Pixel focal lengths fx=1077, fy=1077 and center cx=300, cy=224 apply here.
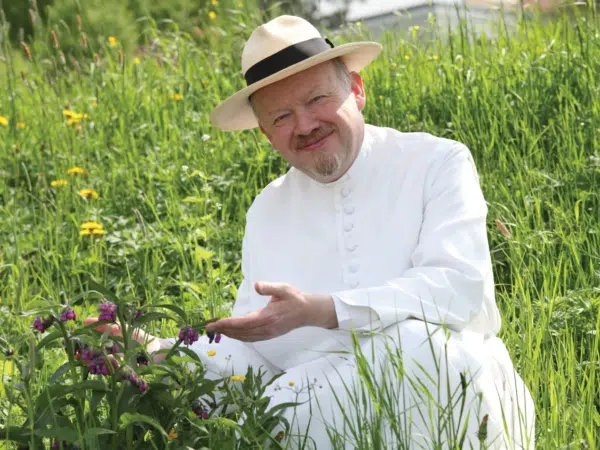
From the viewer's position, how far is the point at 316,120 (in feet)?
10.2

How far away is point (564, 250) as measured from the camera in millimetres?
4000

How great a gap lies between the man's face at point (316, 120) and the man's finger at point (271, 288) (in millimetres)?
638

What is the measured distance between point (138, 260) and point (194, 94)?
1.74 metres

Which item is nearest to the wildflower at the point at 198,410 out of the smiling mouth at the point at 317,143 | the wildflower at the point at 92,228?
the smiling mouth at the point at 317,143

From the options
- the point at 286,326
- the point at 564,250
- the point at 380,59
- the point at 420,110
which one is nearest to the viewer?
the point at 286,326

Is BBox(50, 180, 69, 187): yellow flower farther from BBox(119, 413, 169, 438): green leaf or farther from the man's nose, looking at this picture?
BBox(119, 413, 169, 438): green leaf

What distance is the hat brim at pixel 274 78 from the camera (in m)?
3.10

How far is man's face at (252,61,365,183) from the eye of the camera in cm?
312

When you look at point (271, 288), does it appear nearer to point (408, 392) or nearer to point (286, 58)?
point (408, 392)

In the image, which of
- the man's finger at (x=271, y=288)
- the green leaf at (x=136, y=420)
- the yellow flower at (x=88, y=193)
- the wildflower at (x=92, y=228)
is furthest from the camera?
the yellow flower at (x=88, y=193)

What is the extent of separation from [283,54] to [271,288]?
2.92 feet

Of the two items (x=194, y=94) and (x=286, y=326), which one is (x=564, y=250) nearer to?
(x=286, y=326)

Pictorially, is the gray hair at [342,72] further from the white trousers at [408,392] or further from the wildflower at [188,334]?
the wildflower at [188,334]

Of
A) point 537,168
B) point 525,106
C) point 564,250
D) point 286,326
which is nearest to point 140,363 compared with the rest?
point 286,326
